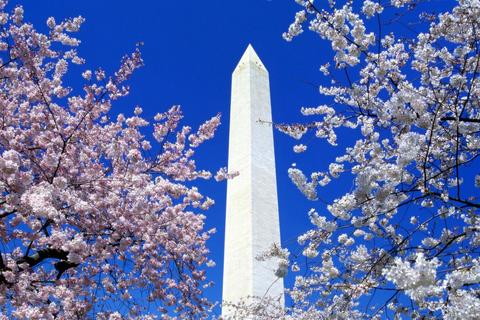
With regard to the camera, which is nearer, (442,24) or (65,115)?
(442,24)

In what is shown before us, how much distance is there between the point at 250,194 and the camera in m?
10.4

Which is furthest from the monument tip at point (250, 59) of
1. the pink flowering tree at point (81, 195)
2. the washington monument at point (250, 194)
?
the pink flowering tree at point (81, 195)

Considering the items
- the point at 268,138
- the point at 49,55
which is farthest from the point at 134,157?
the point at 268,138

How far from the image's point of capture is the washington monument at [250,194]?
31.3 feet

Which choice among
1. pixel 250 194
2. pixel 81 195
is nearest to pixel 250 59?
pixel 250 194

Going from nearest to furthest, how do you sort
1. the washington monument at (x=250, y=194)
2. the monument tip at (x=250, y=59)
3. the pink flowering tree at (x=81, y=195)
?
the pink flowering tree at (x=81, y=195) < the washington monument at (x=250, y=194) < the monument tip at (x=250, y=59)

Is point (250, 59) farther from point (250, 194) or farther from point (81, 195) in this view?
point (81, 195)

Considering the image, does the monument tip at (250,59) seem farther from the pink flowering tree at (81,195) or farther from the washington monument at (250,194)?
the pink flowering tree at (81,195)

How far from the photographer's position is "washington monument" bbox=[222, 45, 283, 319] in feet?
31.3

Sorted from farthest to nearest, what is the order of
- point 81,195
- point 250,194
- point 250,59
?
point 250,59, point 250,194, point 81,195

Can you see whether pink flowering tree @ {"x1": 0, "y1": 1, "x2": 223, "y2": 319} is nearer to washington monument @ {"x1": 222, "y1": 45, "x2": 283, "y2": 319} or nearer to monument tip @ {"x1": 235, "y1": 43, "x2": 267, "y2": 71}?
washington monument @ {"x1": 222, "y1": 45, "x2": 283, "y2": 319}

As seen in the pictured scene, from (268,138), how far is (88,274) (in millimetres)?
6999

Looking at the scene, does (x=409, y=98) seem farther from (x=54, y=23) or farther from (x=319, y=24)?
(x=54, y=23)

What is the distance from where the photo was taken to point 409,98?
3031 millimetres
